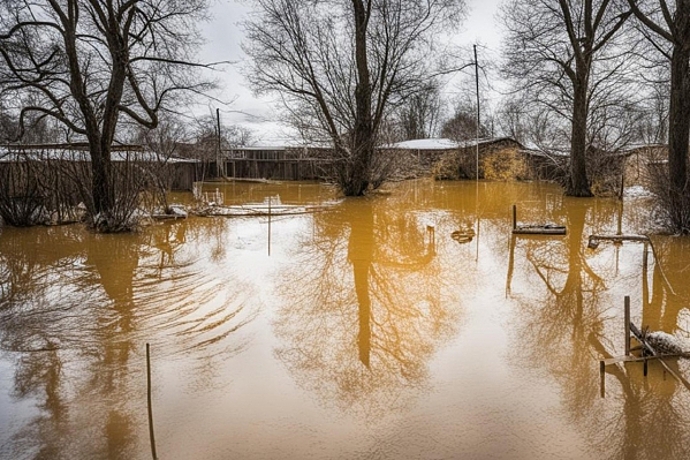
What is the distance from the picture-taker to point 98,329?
223 inches

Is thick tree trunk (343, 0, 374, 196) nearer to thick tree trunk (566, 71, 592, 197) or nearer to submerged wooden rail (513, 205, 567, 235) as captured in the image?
thick tree trunk (566, 71, 592, 197)

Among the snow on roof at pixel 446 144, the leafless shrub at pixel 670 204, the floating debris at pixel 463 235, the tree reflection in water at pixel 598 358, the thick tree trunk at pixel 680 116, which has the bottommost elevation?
the tree reflection in water at pixel 598 358

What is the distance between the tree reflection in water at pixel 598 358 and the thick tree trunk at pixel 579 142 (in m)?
11.6

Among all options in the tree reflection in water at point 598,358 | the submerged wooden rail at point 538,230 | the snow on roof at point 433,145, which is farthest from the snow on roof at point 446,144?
the tree reflection in water at point 598,358

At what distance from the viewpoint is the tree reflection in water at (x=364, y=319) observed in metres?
4.33

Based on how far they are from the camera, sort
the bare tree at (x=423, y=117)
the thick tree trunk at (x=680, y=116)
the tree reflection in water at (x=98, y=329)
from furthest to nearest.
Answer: the bare tree at (x=423, y=117), the thick tree trunk at (x=680, y=116), the tree reflection in water at (x=98, y=329)

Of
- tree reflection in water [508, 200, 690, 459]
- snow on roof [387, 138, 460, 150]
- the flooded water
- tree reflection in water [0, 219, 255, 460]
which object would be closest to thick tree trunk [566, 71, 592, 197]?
the flooded water

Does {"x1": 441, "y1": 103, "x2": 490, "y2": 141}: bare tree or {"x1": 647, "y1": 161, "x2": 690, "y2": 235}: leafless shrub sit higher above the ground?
{"x1": 441, "y1": 103, "x2": 490, "y2": 141}: bare tree

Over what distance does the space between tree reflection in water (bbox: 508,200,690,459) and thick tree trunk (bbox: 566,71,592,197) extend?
11590 mm

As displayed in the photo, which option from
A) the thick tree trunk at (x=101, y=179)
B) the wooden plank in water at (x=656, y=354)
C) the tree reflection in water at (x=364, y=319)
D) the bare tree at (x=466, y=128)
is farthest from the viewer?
the bare tree at (x=466, y=128)

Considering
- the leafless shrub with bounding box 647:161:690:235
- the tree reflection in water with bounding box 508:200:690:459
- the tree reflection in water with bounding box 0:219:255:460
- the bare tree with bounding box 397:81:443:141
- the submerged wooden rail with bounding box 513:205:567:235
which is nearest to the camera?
the tree reflection in water with bounding box 508:200:690:459

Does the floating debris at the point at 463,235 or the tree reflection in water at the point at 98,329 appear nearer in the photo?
the tree reflection in water at the point at 98,329

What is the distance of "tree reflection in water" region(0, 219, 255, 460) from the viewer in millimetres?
3633

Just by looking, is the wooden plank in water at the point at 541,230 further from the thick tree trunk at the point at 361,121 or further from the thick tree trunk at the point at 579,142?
the thick tree trunk at the point at 361,121
